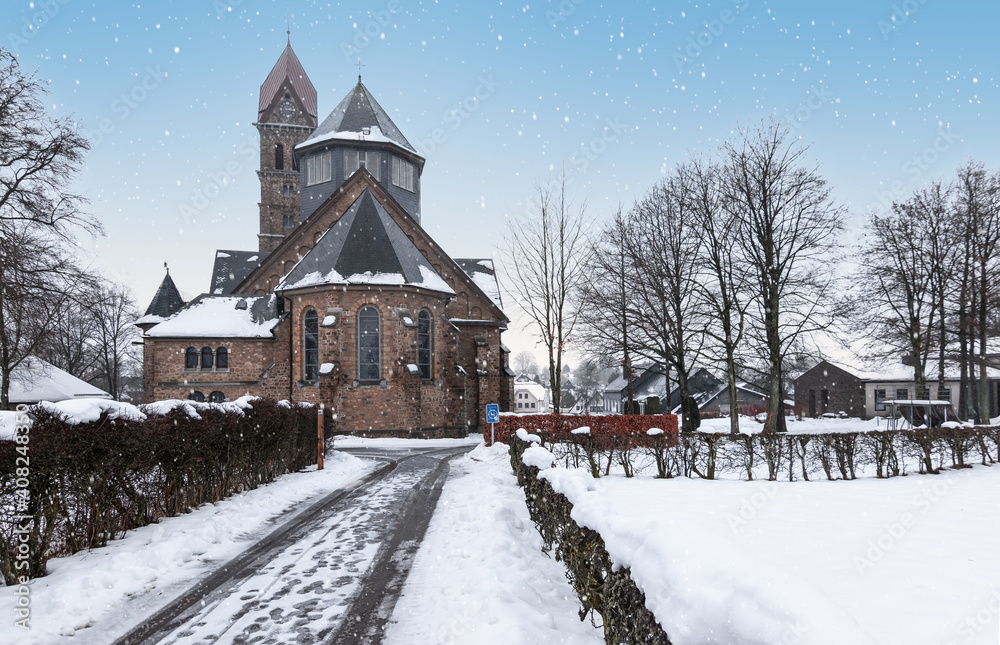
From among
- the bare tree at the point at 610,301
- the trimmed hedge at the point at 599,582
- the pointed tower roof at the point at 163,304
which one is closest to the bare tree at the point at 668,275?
the bare tree at the point at 610,301

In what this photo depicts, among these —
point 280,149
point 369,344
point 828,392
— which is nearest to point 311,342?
point 369,344

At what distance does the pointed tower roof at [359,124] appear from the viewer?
37162 mm

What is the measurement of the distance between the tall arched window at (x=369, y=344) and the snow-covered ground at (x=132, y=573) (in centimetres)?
1802

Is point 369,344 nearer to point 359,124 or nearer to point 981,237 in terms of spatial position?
point 359,124

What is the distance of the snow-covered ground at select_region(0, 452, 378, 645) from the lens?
4.94 metres

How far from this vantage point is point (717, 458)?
1461cm

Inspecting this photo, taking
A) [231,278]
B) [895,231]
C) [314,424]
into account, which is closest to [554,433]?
[314,424]

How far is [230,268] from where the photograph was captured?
40562mm

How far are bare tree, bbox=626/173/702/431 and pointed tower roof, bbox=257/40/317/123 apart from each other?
33.5 m

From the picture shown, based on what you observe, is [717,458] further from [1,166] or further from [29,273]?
[1,166]

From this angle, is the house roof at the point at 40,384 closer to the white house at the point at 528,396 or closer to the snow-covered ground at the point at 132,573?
the snow-covered ground at the point at 132,573

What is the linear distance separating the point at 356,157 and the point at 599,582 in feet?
120

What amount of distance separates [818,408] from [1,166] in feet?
153

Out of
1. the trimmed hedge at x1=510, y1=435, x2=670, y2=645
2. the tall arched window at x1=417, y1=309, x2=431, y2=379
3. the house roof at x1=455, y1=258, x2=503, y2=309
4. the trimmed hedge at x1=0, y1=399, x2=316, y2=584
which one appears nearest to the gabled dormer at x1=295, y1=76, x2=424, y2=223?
the house roof at x1=455, y1=258, x2=503, y2=309
